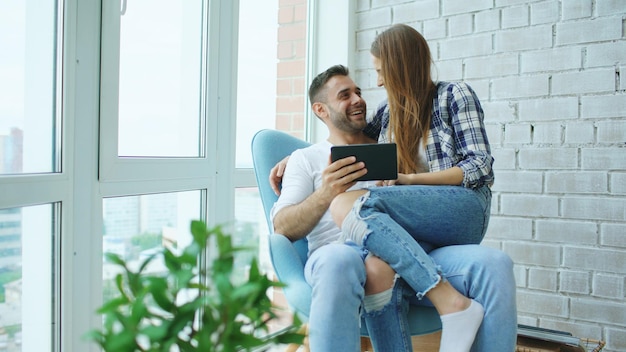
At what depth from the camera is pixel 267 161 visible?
5.87 ft

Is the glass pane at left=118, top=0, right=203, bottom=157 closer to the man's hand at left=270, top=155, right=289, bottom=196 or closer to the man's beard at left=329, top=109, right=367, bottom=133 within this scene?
the man's hand at left=270, top=155, right=289, bottom=196

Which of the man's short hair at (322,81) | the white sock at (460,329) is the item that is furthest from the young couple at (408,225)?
the man's short hair at (322,81)

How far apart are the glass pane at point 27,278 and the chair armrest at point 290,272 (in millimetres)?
584

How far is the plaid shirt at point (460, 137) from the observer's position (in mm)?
1509

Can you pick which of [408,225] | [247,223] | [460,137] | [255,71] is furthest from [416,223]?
[255,71]

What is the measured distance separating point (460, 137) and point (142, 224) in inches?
40.3

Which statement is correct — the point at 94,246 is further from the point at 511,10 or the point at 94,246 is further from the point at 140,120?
the point at 511,10

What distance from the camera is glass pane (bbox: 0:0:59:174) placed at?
50.2 inches

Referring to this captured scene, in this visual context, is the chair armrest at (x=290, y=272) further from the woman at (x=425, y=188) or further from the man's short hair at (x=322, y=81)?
the man's short hair at (x=322, y=81)

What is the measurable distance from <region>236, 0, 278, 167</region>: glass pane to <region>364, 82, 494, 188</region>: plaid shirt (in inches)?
35.6

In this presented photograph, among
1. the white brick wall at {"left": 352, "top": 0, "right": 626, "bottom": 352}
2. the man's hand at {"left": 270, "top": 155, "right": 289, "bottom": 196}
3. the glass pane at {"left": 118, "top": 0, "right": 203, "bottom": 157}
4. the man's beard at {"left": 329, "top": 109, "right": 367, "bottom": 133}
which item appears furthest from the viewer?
the white brick wall at {"left": 352, "top": 0, "right": 626, "bottom": 352}

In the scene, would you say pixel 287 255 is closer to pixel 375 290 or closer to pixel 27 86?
pixel 375 290

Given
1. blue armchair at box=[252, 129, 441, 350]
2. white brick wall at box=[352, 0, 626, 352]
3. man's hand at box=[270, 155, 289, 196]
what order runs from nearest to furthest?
blue armchair at box=[252, 129, 441, 350] < man's hand at box=[270, 155, 289, 196] < white brick wall at box=[352, 0, 626, 352]

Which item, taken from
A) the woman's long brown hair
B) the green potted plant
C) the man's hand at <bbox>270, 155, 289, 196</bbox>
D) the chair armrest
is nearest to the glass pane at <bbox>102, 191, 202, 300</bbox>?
the chair armrest
